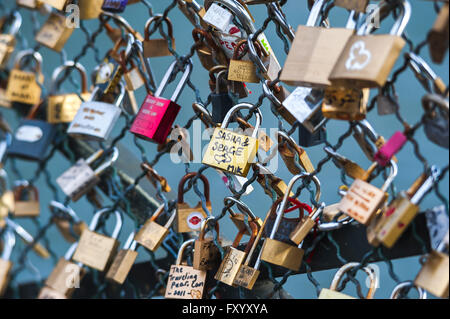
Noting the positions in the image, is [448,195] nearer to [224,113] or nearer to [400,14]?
[400,14]

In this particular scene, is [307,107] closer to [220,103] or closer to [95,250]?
[220,103]

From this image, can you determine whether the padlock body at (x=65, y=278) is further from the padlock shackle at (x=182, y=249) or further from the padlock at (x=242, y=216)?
the padlock at (x=242, y=216)

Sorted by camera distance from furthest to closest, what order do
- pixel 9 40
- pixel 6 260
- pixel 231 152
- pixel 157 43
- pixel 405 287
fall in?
pixel 9 40, pixel 6 260, pixel 157 43, pixel 231 152, pixel 405 287

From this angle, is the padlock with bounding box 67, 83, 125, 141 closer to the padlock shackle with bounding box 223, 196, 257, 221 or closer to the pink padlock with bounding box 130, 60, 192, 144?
the pink padlock with bounding box 130, 60, 192, 144

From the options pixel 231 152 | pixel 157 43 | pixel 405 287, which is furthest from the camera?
pixel 157 43

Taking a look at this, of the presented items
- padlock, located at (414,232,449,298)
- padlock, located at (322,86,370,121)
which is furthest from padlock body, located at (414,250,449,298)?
padlock, located at (322,86,370,121)

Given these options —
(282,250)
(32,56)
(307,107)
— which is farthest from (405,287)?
(32,56)

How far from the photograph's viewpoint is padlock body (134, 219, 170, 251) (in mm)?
1290

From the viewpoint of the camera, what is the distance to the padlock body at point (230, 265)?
117 cm

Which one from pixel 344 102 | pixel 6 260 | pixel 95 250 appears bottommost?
pixel 6 260

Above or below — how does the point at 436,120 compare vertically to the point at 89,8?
above

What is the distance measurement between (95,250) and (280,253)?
43 centimetres

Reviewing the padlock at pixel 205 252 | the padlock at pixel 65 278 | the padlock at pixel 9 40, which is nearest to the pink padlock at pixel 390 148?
the padlock at pixel 205 252

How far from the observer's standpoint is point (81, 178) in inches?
56.2
